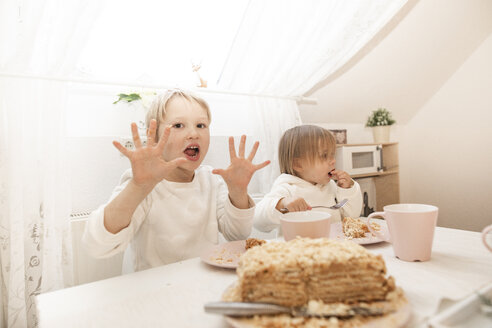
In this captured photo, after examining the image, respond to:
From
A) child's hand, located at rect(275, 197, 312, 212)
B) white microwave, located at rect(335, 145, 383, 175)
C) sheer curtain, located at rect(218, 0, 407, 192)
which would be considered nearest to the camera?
child's hand, located at rect(275, 197, 312, 212)

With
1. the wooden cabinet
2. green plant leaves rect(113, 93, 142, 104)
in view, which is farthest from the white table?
the wooden cabinet

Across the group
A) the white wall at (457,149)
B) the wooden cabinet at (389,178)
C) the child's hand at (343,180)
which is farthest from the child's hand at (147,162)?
the white wall at (457,149)

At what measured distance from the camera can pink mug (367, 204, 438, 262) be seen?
61cm

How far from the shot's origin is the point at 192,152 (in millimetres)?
1001

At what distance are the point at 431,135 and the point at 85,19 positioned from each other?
3001 mm

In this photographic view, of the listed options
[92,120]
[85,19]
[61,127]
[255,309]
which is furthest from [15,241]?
[255,309]

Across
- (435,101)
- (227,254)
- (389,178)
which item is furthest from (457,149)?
(227,254)

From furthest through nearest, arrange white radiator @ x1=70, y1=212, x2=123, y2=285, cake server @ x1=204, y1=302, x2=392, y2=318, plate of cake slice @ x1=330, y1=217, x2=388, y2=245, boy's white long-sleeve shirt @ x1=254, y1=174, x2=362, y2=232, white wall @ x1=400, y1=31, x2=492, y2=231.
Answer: white wall @ x1=400, y1=31, x2=492, y2=231 → boy's white long-sleeve shirt @ x1=254, y1=174, x2=362, y2=232 → white radiator @ x1=70, y1=212, x2=123, y2=285 → plate of cake slice @ x1=330, y1=217, x2=388, y2=245 → cake server @ x1=204, y1=302, x2=392, y2=318

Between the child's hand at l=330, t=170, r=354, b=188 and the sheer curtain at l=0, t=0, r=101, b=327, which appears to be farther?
the child's hand at l=330, t=170, r=354, b=188

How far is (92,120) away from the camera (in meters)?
1.36

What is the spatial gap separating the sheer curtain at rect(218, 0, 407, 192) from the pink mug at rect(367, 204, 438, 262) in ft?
3.26

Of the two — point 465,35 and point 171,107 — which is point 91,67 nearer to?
point 171,107

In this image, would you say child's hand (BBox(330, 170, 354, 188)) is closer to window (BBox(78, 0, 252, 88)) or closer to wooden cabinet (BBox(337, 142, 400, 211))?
window (BBox(78, 0, 252, 88))

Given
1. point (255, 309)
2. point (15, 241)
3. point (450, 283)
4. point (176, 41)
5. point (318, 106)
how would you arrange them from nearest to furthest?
point (255, 309), point (450, 283), point (15, 241), point (176, 41), point (318, 106)
